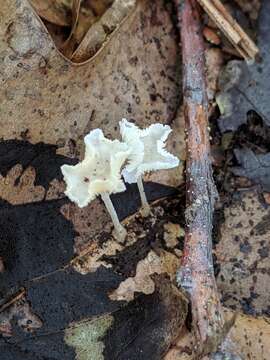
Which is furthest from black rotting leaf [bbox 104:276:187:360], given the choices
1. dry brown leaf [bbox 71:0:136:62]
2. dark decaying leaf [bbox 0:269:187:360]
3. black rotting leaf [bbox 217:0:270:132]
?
dry brown leaf [bbox 71:0:136:62]

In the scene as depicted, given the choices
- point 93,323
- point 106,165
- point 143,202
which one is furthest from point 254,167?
point 93,323

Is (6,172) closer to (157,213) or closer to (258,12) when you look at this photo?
(157,213)

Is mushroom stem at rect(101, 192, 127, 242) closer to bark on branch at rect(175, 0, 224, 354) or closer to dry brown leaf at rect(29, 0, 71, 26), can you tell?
bark on branch at rect(175, 0, 224, 354)

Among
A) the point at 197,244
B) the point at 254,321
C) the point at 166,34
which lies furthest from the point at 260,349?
the point at 166,34

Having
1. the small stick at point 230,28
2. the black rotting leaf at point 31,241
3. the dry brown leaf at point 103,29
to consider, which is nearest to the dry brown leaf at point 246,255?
the black rotting leaf at point 31,241

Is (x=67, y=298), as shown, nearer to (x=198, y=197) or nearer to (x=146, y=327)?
(x=146, y=327)

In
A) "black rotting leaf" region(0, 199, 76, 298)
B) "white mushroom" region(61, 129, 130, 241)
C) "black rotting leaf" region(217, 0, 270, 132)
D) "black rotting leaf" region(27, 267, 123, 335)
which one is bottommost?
"black rotting leaf" region(27, 267, 123, 335)

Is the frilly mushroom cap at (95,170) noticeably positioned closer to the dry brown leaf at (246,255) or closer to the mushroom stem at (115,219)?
the mushroom stem at (115,219)
